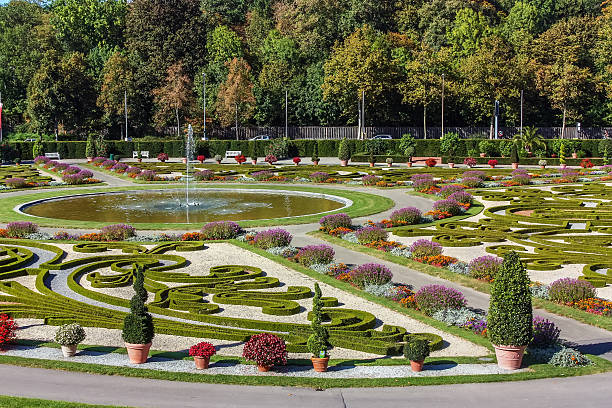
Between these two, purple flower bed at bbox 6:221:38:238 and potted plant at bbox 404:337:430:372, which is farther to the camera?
purple flower bed at bbox 6:221:38:238

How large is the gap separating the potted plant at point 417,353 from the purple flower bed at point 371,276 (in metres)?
6.77

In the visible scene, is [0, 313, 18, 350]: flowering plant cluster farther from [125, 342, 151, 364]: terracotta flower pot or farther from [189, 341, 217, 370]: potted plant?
[189, 341, 217, 370]: potted plant

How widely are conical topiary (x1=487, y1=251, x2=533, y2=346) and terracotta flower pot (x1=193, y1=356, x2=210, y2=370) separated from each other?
19.5 feet

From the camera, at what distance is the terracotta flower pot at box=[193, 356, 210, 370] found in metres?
14.0

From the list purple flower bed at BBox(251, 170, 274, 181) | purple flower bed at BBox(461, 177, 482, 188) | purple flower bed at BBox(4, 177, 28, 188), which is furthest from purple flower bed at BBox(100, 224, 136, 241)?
purple flower bed at BBox(251, 170, 274, 181)

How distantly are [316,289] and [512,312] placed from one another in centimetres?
398

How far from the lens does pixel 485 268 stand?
71.1 ft

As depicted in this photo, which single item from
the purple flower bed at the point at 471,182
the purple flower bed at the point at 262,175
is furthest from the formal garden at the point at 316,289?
the purple flower bed at the point at 262,175

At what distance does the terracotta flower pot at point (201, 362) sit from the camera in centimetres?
1398

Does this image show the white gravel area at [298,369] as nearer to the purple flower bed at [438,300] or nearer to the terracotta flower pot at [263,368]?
the terracotta flower pot at [263,368]

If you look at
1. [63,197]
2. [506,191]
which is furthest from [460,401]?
[63,197]

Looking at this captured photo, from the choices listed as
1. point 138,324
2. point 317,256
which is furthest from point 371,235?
point 138,324

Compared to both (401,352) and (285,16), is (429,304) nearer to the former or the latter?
(401,352)

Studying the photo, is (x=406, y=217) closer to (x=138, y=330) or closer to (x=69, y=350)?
(x=138, y=330)
